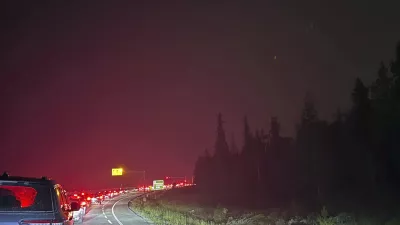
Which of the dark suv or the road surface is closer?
the dark suv

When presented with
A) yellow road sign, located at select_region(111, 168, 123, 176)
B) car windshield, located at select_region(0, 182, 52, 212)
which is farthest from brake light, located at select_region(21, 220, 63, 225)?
yellow road sign, located at select_region(111, 168, 123, 176)

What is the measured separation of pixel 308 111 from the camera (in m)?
93.6

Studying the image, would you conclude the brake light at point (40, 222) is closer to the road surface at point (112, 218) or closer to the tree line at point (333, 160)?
the road surface at point (112, 218)

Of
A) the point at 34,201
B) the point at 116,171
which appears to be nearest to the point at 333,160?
the point at 116,171

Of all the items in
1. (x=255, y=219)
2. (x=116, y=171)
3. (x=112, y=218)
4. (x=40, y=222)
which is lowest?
(x=255, y=219)

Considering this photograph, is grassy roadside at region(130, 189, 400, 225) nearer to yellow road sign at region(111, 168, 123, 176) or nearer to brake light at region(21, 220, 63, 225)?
brake light at region(21, 220, 63, 225)

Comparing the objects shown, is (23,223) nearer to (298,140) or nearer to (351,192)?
(351,192)

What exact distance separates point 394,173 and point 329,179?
→ 21.2m

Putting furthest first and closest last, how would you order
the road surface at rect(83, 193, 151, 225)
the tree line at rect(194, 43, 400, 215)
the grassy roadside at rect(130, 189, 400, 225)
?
the tree line at rect(194, 43, 400, 215), the road surface at rect(83, 193, 151, 225), the grassy roadside at rect(130, 189, 400, 225)

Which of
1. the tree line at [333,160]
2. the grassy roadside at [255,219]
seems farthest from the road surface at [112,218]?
the tree line at [333,160]

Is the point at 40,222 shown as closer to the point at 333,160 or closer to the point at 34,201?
the point at 34,201

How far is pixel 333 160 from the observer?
8825 cm

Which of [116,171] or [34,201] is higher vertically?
[116,171]

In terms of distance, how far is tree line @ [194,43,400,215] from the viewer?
6162 centimetres
